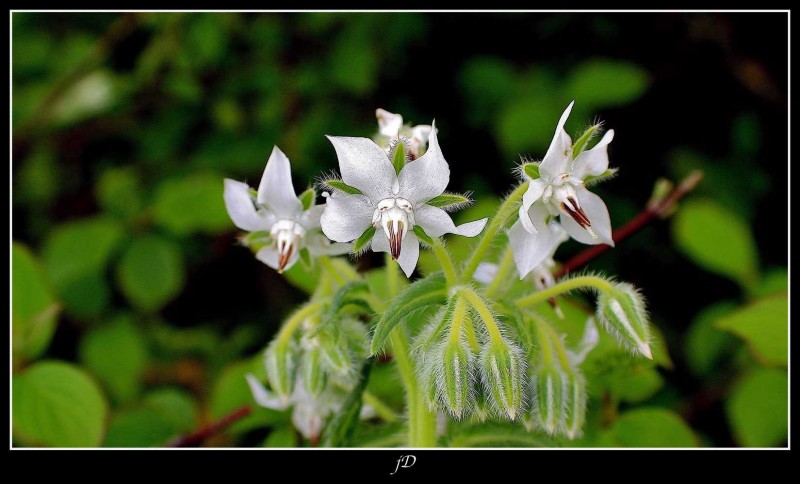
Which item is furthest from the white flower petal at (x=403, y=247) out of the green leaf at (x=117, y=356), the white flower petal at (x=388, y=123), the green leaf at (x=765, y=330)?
the green leaf at (x=117, y=356)

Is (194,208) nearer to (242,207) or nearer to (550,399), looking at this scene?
(242,207)

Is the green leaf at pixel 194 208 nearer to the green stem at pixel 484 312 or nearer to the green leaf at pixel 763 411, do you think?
the green stem at pixel 484 312

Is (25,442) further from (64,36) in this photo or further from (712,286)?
(712,286)

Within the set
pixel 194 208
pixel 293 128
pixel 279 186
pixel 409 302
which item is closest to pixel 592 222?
pixel 409 302

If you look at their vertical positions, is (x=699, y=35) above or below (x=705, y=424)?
above

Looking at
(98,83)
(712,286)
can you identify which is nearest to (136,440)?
(98,83)
